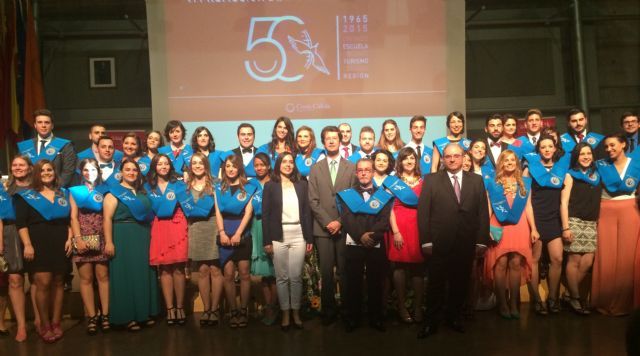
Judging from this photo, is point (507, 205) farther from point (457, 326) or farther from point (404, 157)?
point (457, 326)

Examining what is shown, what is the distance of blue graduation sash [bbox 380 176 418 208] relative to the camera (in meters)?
4.13

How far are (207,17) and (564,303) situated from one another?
472 cm

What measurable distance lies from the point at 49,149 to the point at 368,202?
113 inches

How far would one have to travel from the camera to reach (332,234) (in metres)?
4.23

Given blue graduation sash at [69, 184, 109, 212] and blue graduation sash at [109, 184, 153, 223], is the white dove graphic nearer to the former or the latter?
blue graduation sash at [109, 184, 153, 223]

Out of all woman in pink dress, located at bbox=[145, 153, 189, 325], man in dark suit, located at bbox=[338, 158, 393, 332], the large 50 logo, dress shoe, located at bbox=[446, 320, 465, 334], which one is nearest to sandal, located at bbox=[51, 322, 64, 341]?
woman in pink dress, located at bbox=[145, 153, 189, 325]

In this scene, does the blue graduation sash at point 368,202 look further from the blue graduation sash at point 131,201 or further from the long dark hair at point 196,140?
the long dark hair at point 196,140

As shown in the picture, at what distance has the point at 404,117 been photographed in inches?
250

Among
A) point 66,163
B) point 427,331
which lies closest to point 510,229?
point 427,331

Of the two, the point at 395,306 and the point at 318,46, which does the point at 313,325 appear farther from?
A: the point at 318,46

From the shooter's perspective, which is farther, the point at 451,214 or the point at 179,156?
the point at 179,156

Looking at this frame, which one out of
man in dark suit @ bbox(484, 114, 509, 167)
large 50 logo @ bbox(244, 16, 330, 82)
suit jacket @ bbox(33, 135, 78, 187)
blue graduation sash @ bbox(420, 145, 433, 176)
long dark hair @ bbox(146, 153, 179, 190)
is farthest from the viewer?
large 50 logo @ bbox(244, 16, 330, 82)

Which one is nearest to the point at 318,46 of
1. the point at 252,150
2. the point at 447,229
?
the point at 252,150

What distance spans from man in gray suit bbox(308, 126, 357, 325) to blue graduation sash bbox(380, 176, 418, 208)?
0.27m
